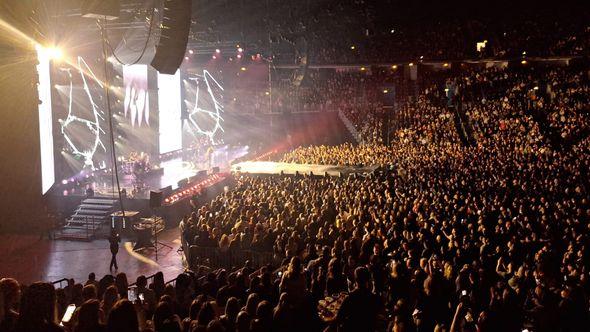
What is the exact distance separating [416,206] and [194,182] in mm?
10263

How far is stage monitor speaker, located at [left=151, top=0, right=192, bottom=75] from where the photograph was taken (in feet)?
34.7

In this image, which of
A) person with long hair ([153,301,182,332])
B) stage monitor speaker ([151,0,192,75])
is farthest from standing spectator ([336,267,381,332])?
stage monitor speaker ([151,0,192,75])

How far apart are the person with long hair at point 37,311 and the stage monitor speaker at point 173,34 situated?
24.9ft

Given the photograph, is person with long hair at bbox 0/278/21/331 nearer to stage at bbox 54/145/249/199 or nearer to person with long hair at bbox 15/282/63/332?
→ person with long hair at bbox 15/282/63/332

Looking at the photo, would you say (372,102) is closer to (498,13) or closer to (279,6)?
(279,6)

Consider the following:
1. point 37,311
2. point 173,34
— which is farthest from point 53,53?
point 37,311

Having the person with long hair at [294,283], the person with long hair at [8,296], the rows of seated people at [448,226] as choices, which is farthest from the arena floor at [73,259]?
the person with long hair at [8,296]

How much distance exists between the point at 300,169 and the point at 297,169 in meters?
0.12

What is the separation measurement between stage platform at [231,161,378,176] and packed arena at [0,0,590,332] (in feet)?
0.58

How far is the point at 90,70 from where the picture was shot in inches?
854

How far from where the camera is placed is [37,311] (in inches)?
157

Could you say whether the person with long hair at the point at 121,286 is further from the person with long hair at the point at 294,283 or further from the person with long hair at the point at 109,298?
the person with long hair at the point at 294,283

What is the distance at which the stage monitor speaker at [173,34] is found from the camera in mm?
10562

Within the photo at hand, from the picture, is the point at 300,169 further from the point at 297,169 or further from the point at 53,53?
the point at 53,53
